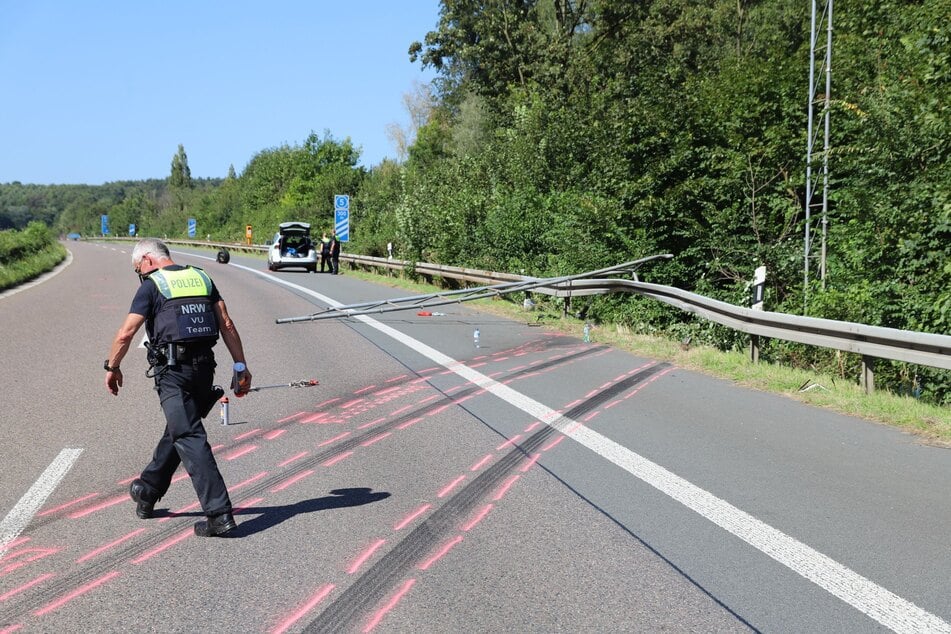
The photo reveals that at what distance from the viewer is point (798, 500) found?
18.3ft

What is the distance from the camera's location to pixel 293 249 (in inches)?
1473

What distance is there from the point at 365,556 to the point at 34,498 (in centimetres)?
252

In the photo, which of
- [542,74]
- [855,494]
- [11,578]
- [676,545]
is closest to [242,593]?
[11,578]

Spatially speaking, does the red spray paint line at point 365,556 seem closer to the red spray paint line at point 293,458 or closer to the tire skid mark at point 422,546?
the tire skid mark at point 422,546

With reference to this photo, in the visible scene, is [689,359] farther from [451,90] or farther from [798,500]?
[451,90]

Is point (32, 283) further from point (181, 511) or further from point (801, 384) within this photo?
point (181, 511)

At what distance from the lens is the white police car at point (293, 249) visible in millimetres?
36969

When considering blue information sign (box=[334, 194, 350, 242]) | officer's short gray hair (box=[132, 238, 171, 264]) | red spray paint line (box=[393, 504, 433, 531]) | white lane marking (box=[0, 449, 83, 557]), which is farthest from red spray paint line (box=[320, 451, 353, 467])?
blue information sign (box=[334, 194, 350, 242])

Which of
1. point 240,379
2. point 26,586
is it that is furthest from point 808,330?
point 26,586

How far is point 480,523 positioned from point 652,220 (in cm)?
1391

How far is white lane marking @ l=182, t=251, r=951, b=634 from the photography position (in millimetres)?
3830

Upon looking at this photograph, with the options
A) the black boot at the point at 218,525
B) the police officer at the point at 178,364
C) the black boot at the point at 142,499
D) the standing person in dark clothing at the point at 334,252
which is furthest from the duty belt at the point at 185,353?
the standing person in dark clothing at the point at 334,252

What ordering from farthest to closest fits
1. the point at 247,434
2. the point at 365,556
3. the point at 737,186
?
the point at 737,186 < the point at 247,434 < the point at 365,556

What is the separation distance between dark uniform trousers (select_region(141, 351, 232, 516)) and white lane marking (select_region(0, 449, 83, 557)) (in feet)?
2.42
